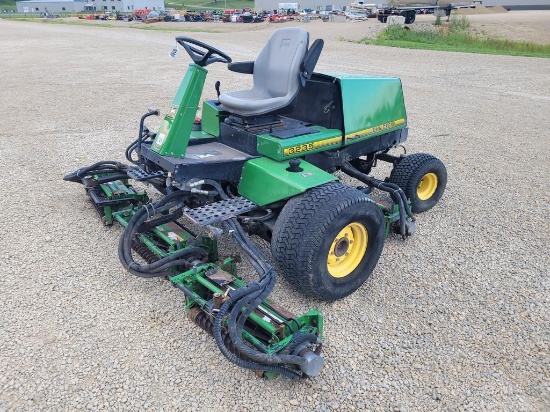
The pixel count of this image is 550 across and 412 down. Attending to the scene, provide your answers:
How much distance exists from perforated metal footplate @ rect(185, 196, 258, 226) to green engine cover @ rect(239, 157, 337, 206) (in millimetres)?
97

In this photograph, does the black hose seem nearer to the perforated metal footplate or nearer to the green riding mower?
the green riding mower

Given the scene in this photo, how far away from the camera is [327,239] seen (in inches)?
116

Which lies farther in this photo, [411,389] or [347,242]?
[347,242]

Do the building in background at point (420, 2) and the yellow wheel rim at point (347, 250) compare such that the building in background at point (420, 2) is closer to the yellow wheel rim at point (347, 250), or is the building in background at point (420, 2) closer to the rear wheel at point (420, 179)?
the rear wheel at point (420, 179)

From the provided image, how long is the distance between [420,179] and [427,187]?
32 cm

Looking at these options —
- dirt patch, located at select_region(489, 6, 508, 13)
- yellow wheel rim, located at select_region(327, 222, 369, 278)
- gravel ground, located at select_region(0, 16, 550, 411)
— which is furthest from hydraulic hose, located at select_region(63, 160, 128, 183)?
dirt patch, located at select_region(489, 6, 508, 13)

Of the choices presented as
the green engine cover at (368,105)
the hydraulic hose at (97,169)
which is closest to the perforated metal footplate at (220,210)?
the green engine cover at (368,105)

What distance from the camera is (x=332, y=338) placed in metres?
2.83

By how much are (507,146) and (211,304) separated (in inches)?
219

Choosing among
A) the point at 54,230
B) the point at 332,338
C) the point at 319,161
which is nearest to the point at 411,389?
the point at 332,338

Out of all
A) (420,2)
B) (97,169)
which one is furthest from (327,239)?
(420,2)

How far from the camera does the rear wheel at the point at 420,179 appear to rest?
428 cm

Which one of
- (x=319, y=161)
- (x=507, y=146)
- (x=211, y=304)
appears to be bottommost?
(x=507, y=146)

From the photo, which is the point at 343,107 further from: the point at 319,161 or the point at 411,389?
the point at 411,389
